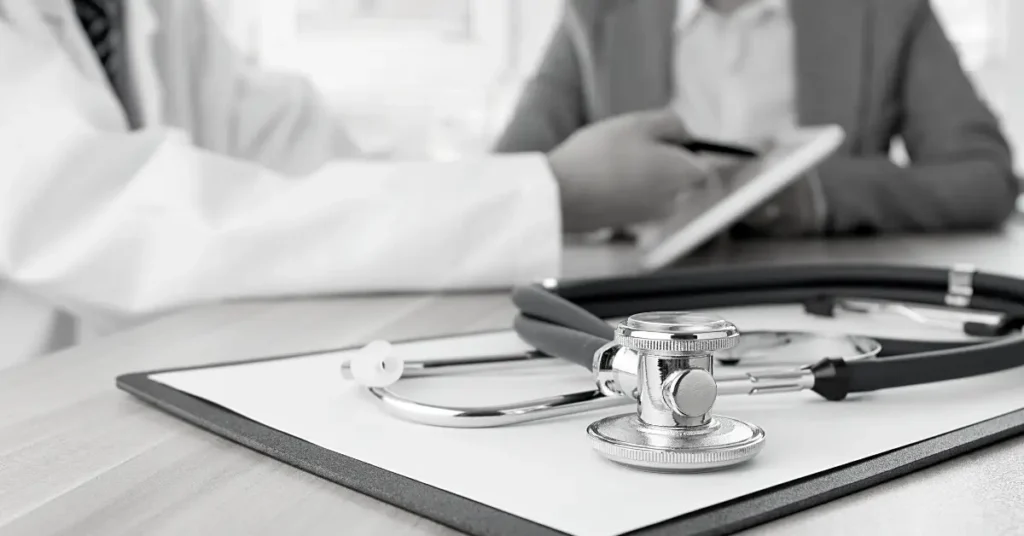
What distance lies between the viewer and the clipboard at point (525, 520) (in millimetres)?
212

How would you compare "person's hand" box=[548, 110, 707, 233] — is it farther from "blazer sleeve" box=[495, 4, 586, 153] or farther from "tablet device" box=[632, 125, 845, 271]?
"blazer sleeve" box=[495, 4, 586, 153]

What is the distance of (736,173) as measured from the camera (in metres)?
0.82

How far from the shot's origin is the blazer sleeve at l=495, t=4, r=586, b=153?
175 cm

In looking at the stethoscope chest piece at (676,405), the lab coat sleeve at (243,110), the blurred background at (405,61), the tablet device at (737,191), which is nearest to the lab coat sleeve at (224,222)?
the tablet device at (737,191)

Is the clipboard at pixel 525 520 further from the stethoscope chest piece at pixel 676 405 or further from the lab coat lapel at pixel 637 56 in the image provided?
the lab coat lapel at pixel 637 56

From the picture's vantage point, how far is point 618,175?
752 mm

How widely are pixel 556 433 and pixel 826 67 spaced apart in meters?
1.63

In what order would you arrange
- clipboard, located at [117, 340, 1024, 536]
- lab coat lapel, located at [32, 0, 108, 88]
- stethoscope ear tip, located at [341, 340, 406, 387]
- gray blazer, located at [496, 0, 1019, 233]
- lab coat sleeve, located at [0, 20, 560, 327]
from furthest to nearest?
gray blazer, located at [496, 0, 1019, 233] → lab coat lapel, located at [32, 0, 108, 88] → lab coat sleeve, located at [0, 20, 560, 327] → stethoscope ear tip, located at [341, 340, 406, 387] → clipboard, located at [117, 340, 1024, 536]

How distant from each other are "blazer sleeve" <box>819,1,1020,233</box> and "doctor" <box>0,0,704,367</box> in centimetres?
58

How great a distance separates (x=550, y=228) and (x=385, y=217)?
119 mm

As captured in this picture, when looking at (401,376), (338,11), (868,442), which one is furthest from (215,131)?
(338,11)

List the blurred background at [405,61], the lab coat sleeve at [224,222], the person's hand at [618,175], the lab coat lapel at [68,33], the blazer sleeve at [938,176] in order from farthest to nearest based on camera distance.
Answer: the blurred background at [405,61]
the blazer sleeve at [938,176]
the lab coat lapel at [68,33]
the person's hand at [618,175]
the lab coat sleeve at [224,222]

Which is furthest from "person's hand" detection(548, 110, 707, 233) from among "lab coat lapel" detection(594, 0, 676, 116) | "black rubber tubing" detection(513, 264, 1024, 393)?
"lab coat lapel" detection(594, 0, 676, 116)

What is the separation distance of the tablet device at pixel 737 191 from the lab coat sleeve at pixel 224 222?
11cm
